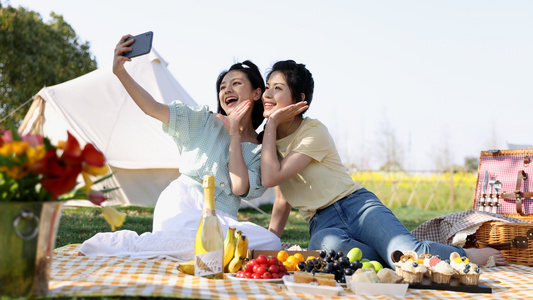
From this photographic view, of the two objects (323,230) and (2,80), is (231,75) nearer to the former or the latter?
(323,230)

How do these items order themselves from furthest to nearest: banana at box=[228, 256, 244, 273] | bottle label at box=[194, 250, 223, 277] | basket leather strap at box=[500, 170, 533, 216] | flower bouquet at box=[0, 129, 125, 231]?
basket leather strap at box=[500, 170, 533, 216] → banana at box=[228, 256, 244, 273] → bottle label at box=[194, 250, 223, 277] → flower bouquet at box=[0, 129, 125, 231]

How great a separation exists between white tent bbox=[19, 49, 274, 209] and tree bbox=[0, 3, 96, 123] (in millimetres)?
6862

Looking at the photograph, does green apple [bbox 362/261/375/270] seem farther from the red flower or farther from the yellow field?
the yellow field

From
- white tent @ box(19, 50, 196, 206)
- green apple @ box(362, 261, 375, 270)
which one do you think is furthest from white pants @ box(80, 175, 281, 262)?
white tent @ box(19, 50, 196, 206)

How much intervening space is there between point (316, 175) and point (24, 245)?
6.22ft

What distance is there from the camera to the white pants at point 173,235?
9.45ft

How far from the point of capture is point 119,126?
348 inches

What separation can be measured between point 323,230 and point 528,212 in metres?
2.00

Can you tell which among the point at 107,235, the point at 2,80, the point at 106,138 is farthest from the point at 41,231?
the point at 2,80

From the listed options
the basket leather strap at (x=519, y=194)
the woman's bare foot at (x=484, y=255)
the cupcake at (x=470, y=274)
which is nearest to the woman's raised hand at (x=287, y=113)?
the cupcake at (x=470, y=274)

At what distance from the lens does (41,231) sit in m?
1.66

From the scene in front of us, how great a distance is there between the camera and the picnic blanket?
1.89 meters

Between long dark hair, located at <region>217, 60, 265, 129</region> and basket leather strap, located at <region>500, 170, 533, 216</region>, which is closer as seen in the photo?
long dark hair, located at <region>217, 60, 265, 129</region>

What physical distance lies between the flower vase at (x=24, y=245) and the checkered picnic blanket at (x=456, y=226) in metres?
2.82
